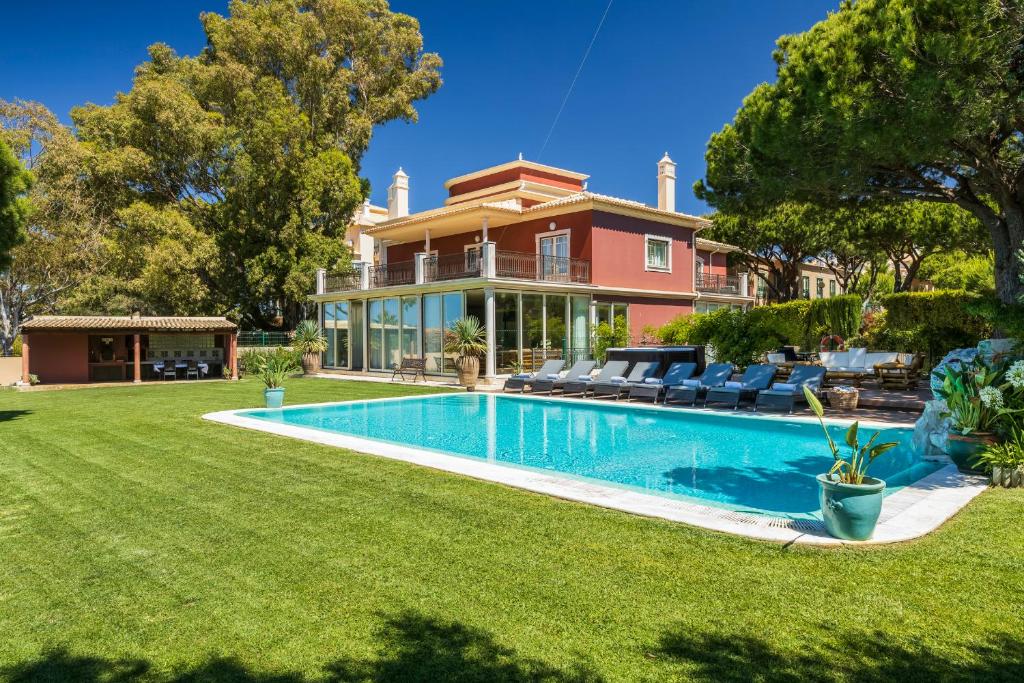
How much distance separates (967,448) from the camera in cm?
700

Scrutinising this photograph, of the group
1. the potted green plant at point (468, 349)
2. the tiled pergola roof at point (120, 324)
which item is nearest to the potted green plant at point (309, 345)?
the tiled pergola roof at point (120, 324)

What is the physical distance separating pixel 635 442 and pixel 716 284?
2102cm

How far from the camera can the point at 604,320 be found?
2403 cm

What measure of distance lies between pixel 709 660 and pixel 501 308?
18.1 meters

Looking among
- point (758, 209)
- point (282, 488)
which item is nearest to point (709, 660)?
point (282, 488)

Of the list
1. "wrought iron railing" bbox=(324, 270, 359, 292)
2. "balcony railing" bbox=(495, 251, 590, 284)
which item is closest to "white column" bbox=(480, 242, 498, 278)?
"balcony railing" bbox=(495, 251, 590, 284)

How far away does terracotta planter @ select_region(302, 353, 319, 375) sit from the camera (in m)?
25.4

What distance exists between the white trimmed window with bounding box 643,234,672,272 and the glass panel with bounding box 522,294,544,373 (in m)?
5.88

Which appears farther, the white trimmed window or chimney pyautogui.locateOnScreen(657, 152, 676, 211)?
chimney pyautogui.locateOnScreen(657, 152, 676, 211)

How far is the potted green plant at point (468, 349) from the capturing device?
63.2ft

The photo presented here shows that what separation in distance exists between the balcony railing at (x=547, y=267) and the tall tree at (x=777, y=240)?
37.6 feet

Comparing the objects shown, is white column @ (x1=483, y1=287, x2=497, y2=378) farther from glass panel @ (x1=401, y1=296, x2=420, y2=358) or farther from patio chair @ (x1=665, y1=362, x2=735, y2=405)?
patio chair @ (x1=665, y1=362, x2=735, y2=405)

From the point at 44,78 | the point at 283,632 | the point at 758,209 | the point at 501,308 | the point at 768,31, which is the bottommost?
the point at 283,632

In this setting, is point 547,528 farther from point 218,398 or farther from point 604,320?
point 604,320
